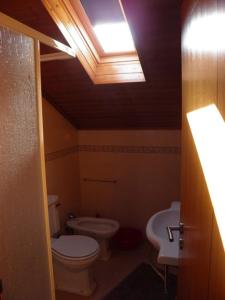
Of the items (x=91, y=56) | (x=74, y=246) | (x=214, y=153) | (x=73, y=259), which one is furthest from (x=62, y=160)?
(x=214, y=153)

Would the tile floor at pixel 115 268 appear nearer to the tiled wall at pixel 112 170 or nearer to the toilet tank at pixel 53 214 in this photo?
the tiled wall at pixel 112 170

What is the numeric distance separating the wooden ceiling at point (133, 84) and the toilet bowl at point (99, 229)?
110 centimetres

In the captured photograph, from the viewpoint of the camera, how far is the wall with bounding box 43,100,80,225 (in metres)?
2.66

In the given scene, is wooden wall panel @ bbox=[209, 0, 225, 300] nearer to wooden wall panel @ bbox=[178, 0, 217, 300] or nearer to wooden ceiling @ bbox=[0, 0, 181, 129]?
wooden wall panel @ bbox=[178, 0, 217, 300]

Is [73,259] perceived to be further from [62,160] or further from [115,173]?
[115,173]

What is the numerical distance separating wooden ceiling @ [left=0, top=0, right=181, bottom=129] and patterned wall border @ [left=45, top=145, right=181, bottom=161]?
236 mm

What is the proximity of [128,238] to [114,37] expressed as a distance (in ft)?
7.02

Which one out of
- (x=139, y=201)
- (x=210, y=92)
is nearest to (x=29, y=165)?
(x=210, y=92)

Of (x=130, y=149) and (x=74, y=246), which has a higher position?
(x=130, y=149)

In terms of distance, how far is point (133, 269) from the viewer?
8.54 ft

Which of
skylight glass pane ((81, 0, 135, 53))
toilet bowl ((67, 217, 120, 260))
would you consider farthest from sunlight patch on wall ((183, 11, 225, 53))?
toilet bowl ((67, 217, 120, 260))

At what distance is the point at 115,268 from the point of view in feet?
8.68

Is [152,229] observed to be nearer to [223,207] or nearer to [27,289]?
[27,289]

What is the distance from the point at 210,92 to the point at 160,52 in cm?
119
